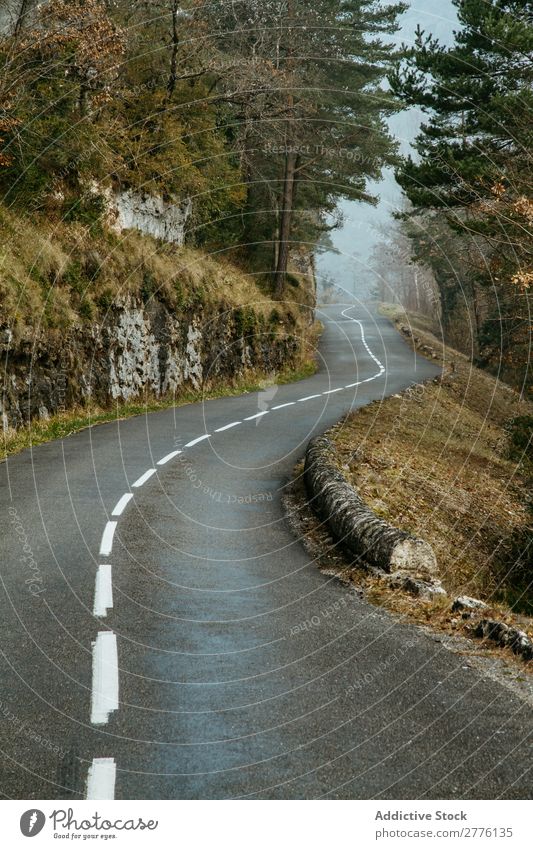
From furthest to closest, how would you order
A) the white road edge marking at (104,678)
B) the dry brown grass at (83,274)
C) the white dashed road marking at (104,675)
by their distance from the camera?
the dry brown grass at (83,274) < the white road edge marking at (104,678) < the white dashed road marking at (104,675)

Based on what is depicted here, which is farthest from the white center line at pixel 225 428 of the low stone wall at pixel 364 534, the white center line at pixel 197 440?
the low stone wall at pixel 364 534

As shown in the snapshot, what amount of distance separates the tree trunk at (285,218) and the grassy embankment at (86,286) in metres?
7.31

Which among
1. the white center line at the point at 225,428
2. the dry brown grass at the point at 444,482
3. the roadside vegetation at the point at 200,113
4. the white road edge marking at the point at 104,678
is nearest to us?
the white road edge marking at the point at 104,678

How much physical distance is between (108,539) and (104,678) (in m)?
4.59

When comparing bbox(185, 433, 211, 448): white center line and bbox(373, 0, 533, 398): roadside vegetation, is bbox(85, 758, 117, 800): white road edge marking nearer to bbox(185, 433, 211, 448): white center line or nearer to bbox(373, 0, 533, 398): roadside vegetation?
bbox(185, 433, 211, 448): white center line

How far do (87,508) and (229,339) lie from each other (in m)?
20.7

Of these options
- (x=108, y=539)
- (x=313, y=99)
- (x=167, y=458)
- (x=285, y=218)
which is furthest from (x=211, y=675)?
(x=285, y=218)

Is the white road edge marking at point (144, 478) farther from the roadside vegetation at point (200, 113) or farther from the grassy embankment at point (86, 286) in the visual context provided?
the roadside vegetation at point (200, 113)

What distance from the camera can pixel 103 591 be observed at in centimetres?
834

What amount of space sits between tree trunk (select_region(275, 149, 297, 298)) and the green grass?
7.24 metres

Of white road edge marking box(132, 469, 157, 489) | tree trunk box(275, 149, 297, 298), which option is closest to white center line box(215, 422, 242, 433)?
white road edge marking box(132, 469, 157, 489)

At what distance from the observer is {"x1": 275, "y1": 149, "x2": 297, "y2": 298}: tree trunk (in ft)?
129

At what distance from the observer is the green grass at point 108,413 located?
59.2 feet
